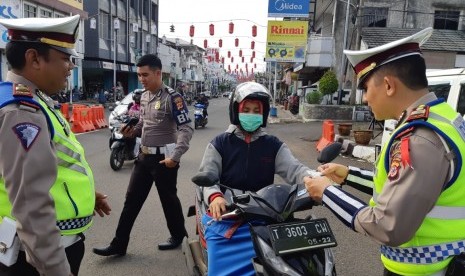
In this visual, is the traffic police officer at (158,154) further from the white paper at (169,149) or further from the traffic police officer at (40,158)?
the traffic police officer at (40,158)

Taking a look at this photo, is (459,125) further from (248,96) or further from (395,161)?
(248,96)

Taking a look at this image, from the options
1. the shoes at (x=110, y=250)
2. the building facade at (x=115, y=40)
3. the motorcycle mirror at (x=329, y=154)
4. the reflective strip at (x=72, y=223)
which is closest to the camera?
the reflective strip at (x=72, y=223)

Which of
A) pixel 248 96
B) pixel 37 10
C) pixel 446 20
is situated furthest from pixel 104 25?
pixel 248 96

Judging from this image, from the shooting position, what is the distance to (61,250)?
1545 mm

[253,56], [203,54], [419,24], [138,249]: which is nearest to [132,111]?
[138,249]

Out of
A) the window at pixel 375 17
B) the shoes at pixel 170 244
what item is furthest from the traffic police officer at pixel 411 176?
the window at pixel 375 17

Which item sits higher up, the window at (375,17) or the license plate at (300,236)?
the window at (375,17)

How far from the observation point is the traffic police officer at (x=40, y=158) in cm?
147

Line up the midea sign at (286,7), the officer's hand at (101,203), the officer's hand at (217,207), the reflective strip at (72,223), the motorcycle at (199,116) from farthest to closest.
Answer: the midea sign at (286,7) < the motorcycle at (199,116) < the officer's hand at (101,203) < the officer's hand at (217,207) < the reflective strip at (72,223)

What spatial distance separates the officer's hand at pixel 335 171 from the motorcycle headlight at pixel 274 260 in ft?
1.67

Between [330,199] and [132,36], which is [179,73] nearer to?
[132,36]

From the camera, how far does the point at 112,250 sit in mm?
3738

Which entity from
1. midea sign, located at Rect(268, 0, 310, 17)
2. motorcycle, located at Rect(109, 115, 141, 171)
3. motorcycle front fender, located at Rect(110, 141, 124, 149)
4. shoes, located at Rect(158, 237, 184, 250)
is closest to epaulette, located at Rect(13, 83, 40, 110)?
shoes, located at Rect(158, 237, 184, 250)

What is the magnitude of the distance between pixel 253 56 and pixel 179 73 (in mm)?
19672
